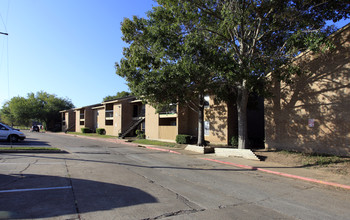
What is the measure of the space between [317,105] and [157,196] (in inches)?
460

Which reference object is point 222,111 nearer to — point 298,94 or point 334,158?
point 298,94

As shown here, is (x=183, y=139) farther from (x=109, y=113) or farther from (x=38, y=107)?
(x=38, y=107)

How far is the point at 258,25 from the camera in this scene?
44.8ft

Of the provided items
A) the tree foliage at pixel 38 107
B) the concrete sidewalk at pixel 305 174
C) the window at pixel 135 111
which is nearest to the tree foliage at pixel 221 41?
the concrete sidewalk at pixel 305 174

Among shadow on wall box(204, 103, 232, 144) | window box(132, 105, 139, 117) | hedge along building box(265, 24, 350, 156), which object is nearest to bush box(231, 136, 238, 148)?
shadow on wall box(204, 103, 232, 144)

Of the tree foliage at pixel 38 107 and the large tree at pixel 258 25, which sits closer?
the large tree at pixel 258 25

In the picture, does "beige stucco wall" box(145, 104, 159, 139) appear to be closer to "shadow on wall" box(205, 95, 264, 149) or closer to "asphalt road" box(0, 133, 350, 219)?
"shadow on wall" box(205, 95, 264, 149)

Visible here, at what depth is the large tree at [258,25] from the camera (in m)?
11.8

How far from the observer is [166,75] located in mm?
14336

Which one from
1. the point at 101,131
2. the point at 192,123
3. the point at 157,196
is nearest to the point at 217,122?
the point at 192,123

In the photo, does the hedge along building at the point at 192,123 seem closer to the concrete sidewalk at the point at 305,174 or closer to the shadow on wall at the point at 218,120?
the shadow on wall at the point at 218,120

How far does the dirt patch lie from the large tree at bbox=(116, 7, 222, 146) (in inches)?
231

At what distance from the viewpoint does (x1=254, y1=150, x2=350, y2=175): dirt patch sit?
1043 cm

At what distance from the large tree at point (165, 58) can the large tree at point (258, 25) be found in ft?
2.50
